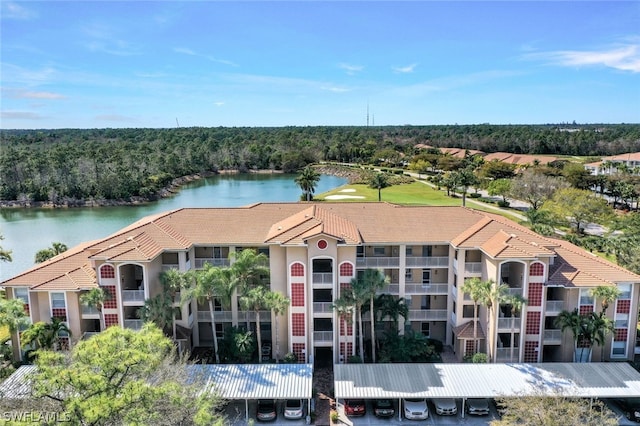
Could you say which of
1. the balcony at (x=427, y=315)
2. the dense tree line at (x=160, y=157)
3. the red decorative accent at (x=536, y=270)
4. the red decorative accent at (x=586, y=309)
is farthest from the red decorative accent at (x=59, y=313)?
the dense tree line at (x=160, y=157)

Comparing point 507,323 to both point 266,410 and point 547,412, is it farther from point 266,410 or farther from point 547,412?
point 266,410

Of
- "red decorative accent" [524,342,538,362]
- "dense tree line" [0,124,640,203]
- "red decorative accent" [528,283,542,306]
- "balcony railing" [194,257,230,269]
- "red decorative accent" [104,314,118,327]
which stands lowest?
"red decorative accent" [524,342,538,362]

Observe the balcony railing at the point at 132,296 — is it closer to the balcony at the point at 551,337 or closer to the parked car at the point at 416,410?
the parked car at the point at 416,410

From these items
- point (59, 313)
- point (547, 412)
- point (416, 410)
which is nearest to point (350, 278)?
point (416, 410)

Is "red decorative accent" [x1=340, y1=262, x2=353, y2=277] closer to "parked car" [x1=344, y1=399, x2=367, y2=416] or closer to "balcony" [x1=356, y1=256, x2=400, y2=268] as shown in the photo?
"balcony" [x1=356, y1=256, x2=400, y2=268]

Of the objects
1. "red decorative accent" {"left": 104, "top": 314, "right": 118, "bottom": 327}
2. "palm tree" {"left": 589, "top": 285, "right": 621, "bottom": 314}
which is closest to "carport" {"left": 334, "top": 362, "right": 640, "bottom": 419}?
"palm tree" {"left": 589, "top": 285, "right": 621, "bottom": 314}

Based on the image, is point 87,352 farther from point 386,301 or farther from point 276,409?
point 386,301
